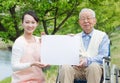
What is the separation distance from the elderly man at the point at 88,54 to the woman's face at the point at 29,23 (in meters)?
0.56

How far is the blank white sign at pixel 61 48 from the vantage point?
4596 millimetres

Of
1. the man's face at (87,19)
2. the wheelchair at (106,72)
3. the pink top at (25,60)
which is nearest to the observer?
the pink top at (25,60)

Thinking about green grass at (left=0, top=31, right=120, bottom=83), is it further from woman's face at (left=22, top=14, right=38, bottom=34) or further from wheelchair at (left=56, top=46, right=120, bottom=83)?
woman's face at (left=22, top=14, right=38, bottom=34)

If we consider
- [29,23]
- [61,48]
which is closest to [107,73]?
[61,48]

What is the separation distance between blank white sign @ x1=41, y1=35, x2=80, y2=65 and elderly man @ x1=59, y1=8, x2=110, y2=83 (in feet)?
0.26

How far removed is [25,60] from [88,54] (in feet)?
2.53

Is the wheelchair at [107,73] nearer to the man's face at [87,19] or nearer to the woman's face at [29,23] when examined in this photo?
the man's face at [87,19]

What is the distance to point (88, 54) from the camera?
4758mm

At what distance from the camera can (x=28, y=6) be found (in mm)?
10734

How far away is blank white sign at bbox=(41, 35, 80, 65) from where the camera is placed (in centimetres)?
460

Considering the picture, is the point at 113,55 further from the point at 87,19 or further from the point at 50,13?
the point at 87,19

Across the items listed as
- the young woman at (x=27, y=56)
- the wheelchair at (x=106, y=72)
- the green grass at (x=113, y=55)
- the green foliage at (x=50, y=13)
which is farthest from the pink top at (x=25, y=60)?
the green foliage at (x=50, y=13)

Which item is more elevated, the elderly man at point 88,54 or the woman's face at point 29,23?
the woman's face at point 29,23

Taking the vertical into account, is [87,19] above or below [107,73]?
above
